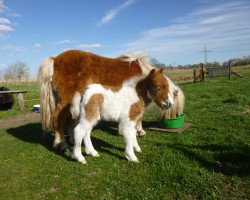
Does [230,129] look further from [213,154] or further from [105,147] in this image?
[105,147]

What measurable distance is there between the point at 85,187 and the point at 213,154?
283 centimetres

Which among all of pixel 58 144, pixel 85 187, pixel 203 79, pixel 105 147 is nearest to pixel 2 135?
pixel 58 144

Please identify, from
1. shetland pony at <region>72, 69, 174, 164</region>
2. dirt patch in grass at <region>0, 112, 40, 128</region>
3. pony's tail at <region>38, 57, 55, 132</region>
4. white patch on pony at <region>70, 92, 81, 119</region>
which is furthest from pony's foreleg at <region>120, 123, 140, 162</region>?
dirt patch in grass at <region>0, 112, 40, 128</region>

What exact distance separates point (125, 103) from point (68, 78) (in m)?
1.72

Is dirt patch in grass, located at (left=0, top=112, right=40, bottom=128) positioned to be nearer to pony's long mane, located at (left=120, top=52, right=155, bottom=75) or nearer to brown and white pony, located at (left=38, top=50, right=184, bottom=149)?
brown and white pony, located at (left=38, top=50, right=184, bottom=149)

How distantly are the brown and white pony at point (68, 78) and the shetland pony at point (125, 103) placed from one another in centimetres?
80

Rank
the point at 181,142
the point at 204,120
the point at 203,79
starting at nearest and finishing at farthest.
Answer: the point at 181,142 < the point at 204,120 < the point at 203,79

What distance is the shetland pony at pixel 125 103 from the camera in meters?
5.93

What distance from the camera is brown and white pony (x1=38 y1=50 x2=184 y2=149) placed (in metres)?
6.96

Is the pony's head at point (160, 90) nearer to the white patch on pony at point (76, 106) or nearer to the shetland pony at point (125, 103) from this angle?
the shetland pony at point (125, 103)

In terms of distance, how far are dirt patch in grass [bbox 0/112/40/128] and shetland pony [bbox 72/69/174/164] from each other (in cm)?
653

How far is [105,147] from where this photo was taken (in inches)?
287

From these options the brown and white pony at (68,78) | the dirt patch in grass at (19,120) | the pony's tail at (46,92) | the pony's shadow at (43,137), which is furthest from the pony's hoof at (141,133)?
the dirt patch in grass at (19,120)

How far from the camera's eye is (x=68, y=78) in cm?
698
